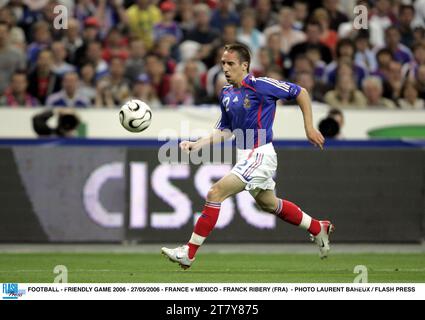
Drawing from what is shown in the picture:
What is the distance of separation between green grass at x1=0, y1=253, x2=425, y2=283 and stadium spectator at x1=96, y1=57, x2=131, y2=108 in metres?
4.29

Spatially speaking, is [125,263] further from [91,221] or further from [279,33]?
[279,33]

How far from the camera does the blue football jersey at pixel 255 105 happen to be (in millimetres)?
11500

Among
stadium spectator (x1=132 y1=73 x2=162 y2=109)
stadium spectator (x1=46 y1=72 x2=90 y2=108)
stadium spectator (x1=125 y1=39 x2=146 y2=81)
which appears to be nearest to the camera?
stadium spectator (x1=46 y1=72 x2=90 y2=108)

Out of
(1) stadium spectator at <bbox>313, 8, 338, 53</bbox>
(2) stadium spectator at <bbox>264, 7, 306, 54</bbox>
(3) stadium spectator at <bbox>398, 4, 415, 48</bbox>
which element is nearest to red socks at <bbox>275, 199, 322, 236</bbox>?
(2) stadium spectator at <bbox>264, 7, 306, 54</bbox>

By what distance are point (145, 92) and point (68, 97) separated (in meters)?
1.26

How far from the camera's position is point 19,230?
52.7ft

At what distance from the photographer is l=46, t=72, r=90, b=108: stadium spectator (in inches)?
711

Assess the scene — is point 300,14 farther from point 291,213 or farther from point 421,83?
point 291,213

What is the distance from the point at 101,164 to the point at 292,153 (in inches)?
111

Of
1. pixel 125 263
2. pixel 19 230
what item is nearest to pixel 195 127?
pixel 19 230

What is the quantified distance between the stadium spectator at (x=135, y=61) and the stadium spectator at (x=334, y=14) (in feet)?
12.1

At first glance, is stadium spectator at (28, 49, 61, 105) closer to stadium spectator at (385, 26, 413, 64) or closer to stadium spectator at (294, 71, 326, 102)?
stadium spectator at (294, 71, 326, 102)
